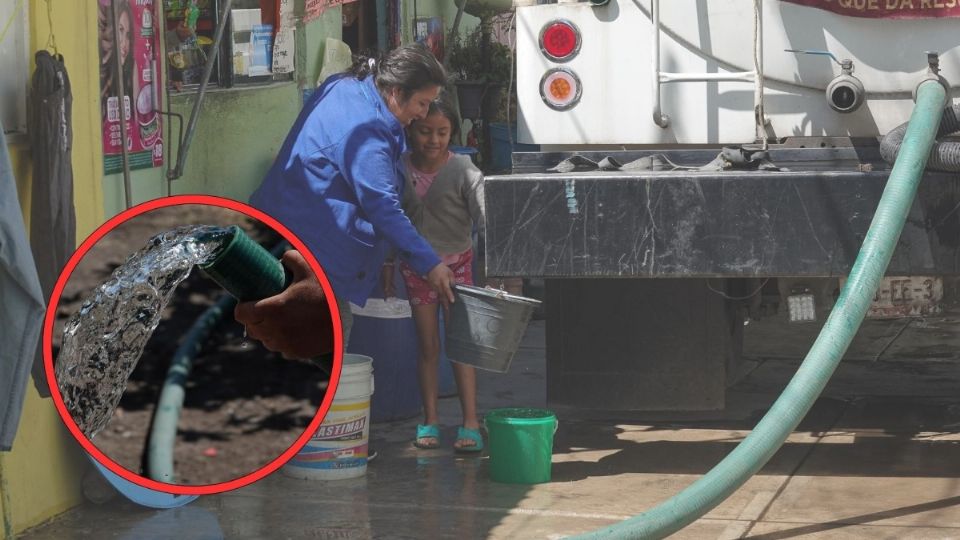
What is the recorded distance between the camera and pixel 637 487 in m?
5.63

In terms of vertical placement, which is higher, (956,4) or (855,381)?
(956,4)

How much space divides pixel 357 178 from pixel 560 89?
33.4 inches

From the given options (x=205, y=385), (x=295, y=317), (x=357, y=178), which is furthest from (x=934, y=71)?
(x=205, y=385)

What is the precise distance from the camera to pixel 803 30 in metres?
5.43

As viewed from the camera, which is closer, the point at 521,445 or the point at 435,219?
the point at 521,445

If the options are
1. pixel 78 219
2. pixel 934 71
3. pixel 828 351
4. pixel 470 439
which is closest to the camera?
pixel 828 351

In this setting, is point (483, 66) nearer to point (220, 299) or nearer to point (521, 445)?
point (521, 445)

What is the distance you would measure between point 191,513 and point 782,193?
2.32 m

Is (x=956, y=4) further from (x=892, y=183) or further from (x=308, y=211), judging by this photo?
(x=308, y=211)

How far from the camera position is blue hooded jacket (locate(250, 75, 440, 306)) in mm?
5602

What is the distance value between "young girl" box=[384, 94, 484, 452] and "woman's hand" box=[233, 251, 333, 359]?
4.51 m

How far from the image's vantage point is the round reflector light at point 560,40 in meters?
5.69

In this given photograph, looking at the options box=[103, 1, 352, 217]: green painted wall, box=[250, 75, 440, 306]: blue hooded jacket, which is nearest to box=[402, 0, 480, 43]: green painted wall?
box=[103, 1, 352, 217]: green painted wall

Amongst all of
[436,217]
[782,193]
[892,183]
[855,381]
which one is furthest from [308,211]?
[855,381]
